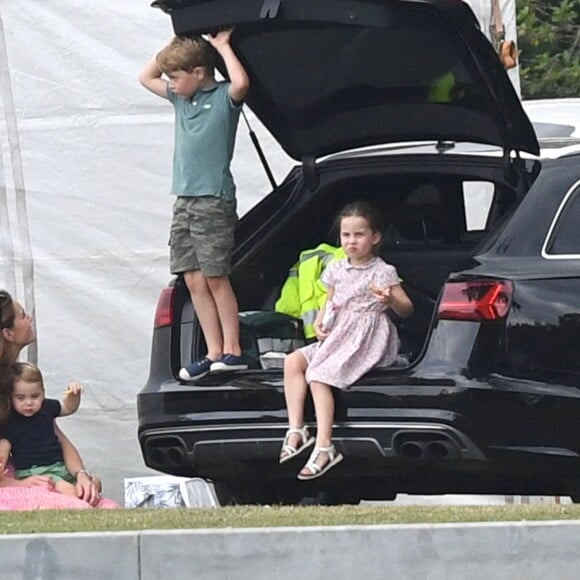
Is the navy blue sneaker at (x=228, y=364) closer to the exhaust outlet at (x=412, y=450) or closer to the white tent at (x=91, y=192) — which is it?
the exhaust outlet at (x=412, y=450)

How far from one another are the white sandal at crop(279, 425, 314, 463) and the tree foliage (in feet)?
31.2

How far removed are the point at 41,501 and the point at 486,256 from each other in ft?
6.99

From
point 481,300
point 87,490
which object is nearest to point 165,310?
point 87,490

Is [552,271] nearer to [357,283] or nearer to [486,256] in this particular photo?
[486,256]

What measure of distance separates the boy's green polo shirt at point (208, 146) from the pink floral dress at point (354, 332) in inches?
24.7

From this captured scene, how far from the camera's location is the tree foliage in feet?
54.2

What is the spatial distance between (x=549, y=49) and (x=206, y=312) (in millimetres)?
9862

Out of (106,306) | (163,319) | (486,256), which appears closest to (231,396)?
(163,319)

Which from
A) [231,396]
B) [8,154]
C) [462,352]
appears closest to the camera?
[462,352]

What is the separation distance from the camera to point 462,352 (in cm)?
713

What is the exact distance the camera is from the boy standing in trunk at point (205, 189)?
26.0 ft

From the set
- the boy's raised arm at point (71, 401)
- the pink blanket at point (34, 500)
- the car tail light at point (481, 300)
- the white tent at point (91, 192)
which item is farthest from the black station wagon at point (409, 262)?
the white tent at point (91, 192)

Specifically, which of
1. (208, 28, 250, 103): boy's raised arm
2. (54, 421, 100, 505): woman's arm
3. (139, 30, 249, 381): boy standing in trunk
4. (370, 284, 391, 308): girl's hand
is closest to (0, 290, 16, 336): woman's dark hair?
(54, 421, 100, 505): woman's arm

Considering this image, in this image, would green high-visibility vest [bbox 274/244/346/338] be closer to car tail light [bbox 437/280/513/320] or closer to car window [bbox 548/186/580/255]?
car tail light [bbox 437/280/513/320]
